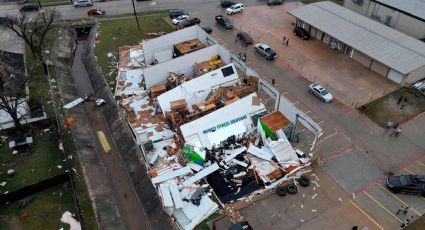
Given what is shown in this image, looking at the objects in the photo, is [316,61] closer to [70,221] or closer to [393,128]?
[393,128]

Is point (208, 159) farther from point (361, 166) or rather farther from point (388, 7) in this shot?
point (388, 7)

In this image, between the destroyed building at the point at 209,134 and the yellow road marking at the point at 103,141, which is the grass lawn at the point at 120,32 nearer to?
the destroyed building at the point at 209,134

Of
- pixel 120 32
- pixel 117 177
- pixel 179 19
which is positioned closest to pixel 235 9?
pixel 179 19

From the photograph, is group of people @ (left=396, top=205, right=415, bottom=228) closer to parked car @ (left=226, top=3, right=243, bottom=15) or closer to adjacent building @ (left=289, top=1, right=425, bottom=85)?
adjacent building @ (left=289, top=1, right=425, bottom=85)

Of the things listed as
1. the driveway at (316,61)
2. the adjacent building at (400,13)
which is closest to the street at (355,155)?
the driveway at (316,61)

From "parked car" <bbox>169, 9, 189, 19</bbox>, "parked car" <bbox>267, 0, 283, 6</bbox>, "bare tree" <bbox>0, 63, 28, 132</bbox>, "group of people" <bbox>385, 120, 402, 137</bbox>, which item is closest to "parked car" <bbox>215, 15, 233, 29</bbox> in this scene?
"parked car" <bbox>169, 9, 189, 19</bbox>
